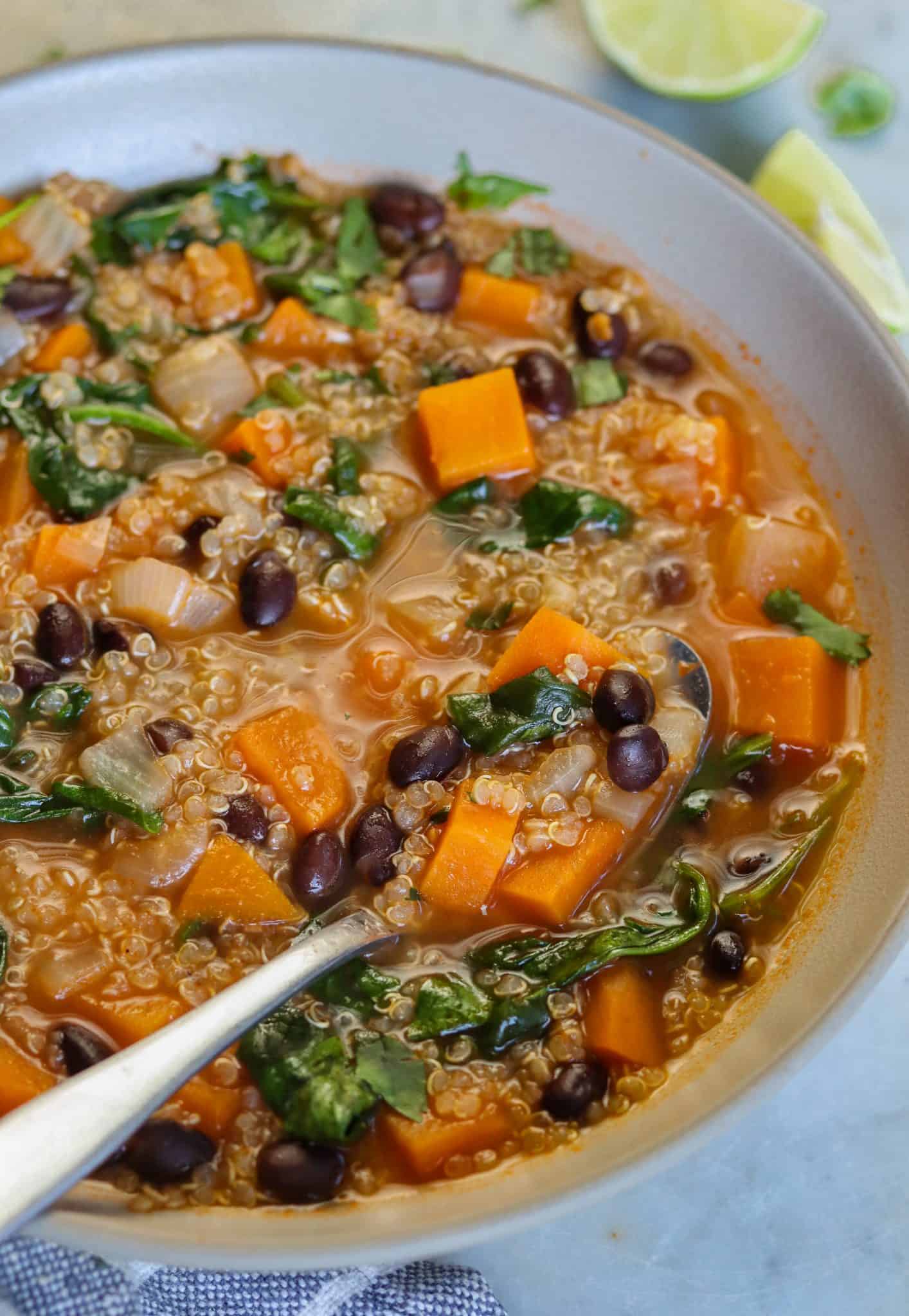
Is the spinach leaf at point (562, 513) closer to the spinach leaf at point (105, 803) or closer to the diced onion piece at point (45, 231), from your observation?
the spinach leaf at point (105, 803)

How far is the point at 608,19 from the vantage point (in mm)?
4840

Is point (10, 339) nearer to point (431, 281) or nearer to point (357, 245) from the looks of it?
point (357, 245)

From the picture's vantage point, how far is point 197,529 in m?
3.62

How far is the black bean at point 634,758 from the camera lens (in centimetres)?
314

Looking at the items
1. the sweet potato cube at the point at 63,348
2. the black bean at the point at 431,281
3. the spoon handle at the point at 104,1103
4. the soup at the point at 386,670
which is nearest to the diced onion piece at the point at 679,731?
the soup at the point at 386,670

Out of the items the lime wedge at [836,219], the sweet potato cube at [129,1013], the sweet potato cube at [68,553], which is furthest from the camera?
the lime wedge at [836,219]

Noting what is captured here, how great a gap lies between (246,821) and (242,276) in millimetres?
1927

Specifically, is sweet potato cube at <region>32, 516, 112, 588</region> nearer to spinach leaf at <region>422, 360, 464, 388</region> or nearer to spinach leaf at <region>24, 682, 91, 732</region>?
spinach leaf at <region>24, 682, 91, 732</region>

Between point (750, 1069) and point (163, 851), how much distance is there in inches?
57.3

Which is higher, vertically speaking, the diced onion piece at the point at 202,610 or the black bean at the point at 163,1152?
the diced onion piece at the point at 202,610

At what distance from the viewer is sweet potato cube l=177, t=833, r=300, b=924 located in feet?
10.2

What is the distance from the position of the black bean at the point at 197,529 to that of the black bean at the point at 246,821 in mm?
814

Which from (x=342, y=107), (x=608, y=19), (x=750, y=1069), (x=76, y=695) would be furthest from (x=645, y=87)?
(x=750, y=1069)

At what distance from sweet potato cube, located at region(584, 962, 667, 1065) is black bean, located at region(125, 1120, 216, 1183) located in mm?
920
